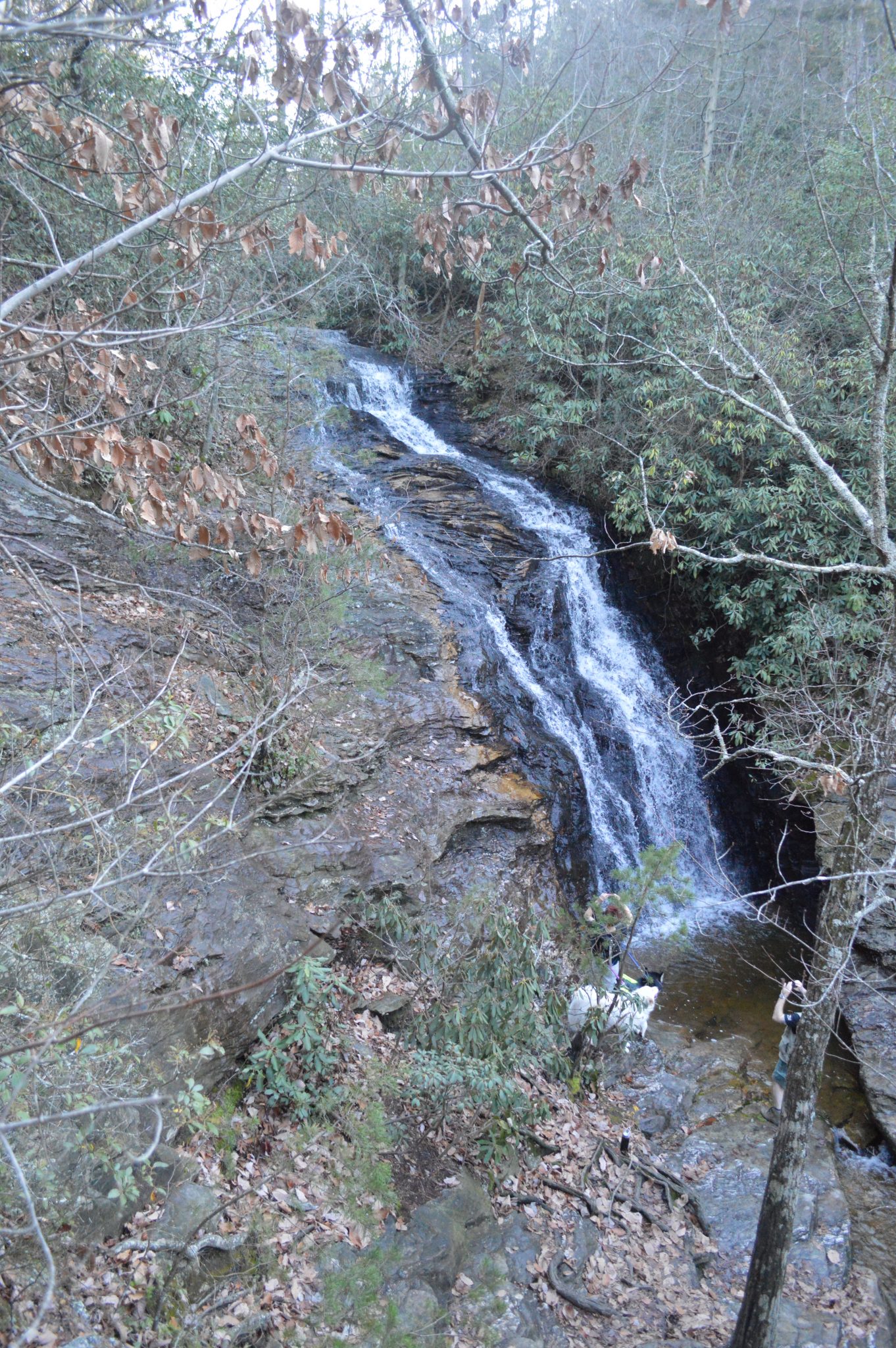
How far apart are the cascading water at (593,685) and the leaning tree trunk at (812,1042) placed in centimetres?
502

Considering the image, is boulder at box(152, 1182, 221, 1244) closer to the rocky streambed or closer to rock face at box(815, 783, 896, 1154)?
the rocky streambed

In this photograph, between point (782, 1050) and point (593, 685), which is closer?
point (782, 1050)

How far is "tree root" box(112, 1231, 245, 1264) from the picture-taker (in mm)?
3592

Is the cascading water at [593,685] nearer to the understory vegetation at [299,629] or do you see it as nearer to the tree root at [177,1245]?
the understory vegetation at [299,629]

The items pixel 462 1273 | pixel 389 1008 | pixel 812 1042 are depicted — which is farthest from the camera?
pixel 389 1008

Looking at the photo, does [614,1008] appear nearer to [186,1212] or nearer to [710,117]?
[186,1212]

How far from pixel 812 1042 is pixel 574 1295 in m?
2.33

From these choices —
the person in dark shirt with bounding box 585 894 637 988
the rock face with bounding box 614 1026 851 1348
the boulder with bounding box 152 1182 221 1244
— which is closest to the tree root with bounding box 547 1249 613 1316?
the rock face with bounding box 614 1026 851 1348

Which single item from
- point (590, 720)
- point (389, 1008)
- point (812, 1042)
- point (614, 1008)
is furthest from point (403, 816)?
point (812, 1042)

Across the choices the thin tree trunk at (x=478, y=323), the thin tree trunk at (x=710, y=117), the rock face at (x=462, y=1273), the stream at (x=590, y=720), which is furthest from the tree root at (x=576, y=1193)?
the thin tree trunk at (x=710, y=117)

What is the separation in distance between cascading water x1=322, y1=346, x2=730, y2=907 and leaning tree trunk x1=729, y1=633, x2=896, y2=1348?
5.02 metres

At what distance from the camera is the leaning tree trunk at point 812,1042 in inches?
161

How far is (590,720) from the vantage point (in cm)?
1053

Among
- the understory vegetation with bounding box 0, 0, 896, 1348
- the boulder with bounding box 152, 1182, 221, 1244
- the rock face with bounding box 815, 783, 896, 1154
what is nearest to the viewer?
the understory vegetation with bounding box 0, 0, 896, 1348
